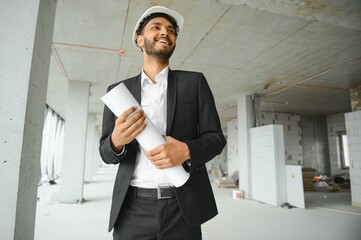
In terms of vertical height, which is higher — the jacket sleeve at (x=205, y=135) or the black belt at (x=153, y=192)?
the jacket sleeve at (x=205, y=135)

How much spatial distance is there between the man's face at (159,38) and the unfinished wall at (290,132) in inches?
354

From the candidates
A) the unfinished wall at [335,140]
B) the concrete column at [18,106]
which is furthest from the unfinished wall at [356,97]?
the concrete column at [18,106]

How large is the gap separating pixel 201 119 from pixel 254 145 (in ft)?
19.2

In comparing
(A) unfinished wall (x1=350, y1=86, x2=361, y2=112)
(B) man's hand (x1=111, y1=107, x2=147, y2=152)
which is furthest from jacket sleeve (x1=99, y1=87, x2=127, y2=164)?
(A) unfinished wall (x1=350, y1=86, x2=361, y2=112)

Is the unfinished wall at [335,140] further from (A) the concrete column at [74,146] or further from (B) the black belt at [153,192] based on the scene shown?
(B) the black belt at [153,192]

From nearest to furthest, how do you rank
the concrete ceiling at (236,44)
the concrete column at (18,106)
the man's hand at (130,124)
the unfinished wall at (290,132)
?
the man's hand at (130,124) < the concrete column at (18,106) < the concrete ceiling at (236,44) < the unfinished wall at (290,132)

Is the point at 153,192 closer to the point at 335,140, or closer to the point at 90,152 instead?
the point at 90,152

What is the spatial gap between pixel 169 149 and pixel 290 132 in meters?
10.2

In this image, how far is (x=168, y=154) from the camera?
2.41ft

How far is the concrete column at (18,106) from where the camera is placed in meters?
1.22

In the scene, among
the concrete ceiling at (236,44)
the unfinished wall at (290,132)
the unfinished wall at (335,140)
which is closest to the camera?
the concrete ceiling at (236,44)

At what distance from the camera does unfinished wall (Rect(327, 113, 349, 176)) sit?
391 inches

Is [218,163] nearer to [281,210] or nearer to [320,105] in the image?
[320,105]

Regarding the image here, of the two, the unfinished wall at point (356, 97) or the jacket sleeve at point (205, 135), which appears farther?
the unfinished wall at point (356, 97)
